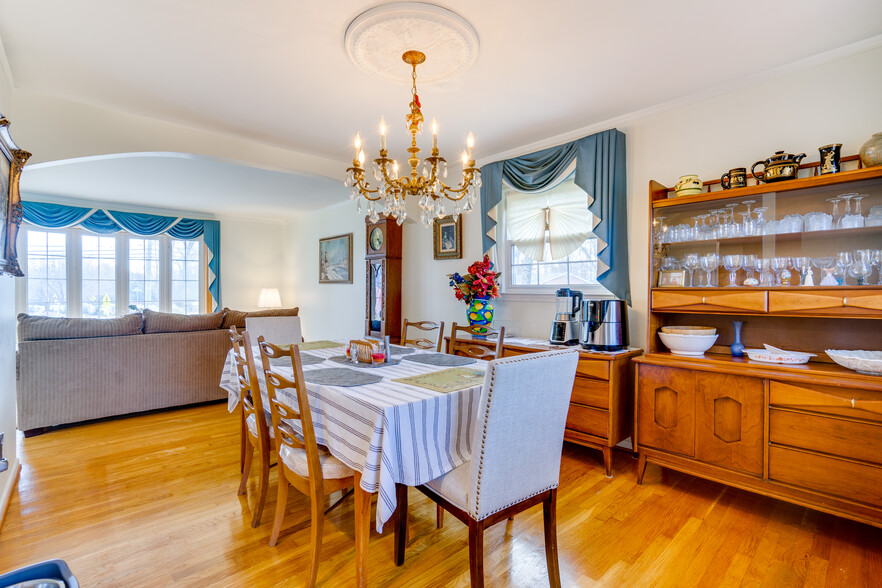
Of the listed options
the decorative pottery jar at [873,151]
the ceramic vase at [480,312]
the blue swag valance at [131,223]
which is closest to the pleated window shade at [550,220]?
the ceramic vase at [480,312]

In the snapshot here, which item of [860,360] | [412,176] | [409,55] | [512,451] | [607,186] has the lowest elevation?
[512,451]

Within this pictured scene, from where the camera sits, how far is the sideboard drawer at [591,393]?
258cm

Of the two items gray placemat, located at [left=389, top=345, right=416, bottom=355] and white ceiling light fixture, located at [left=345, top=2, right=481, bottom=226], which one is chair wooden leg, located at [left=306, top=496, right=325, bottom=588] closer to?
gray placemat, located at [left=389, top=345, right=416, bottom=355]

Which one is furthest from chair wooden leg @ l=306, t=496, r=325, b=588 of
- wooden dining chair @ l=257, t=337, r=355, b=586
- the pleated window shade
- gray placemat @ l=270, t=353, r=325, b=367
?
the pleated window shade

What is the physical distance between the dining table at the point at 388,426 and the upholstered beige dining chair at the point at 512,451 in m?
0.13

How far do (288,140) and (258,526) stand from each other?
9.33 feet

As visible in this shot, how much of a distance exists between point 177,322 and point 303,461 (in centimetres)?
293

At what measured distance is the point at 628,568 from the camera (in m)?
1.71

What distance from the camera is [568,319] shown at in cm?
296

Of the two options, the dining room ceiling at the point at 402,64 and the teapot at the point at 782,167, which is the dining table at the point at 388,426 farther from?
the teapot at the point at 782,167

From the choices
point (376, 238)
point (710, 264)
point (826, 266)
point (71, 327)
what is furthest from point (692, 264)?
point (71, 327)

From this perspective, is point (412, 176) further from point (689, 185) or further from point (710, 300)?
point (710, 300)

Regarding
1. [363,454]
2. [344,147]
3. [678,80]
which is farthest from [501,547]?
[344,147]

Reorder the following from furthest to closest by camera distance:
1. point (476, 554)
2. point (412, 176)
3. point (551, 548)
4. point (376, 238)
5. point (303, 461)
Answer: point (376, 238) < point (412, 176) < point (303, 461) < point (551, 548) < point (476, 554)
